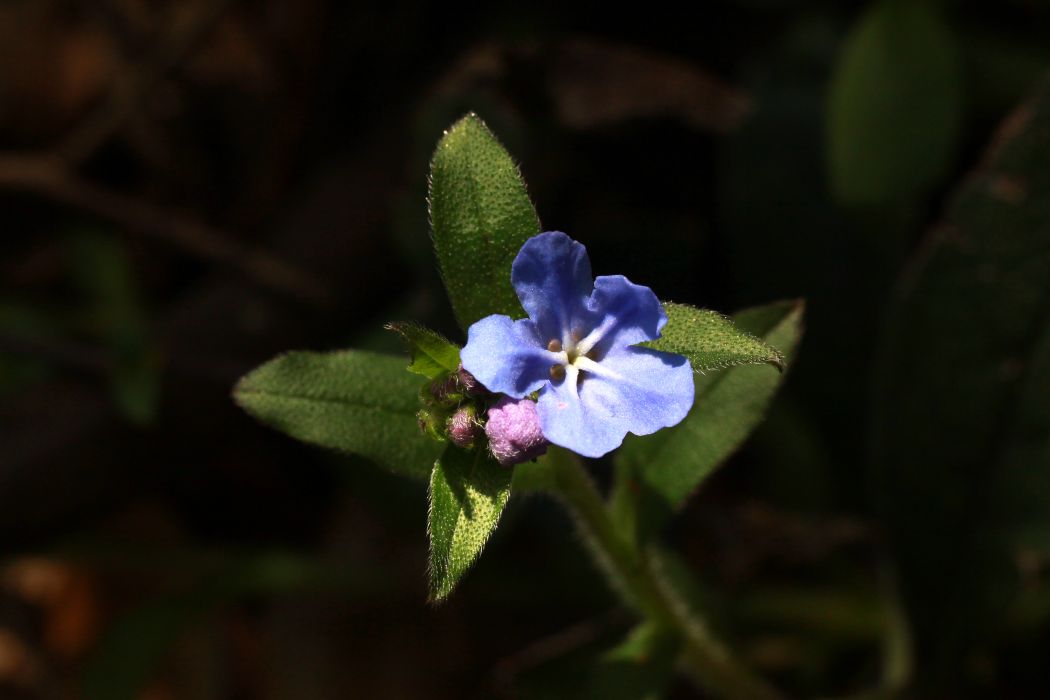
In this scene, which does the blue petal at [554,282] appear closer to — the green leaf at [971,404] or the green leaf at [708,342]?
the green leaf at [708,342]

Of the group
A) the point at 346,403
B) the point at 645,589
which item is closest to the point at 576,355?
the point at 346,403

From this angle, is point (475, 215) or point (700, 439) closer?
point (475, 215)

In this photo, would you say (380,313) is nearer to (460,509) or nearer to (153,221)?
(153,221)

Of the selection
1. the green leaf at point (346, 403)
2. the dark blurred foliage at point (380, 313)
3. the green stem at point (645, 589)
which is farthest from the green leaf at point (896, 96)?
the green leaf at point (346, 403)

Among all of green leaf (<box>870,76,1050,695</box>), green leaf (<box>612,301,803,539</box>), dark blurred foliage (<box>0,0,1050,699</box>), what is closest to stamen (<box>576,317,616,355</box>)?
green leaf (<box>612,301,803,539</box>)

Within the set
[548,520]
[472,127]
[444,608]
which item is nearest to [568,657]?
[548,520]

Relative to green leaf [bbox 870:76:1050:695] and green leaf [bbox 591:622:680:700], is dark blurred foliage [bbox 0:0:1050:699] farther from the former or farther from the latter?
green leaf [bbox 591:622:680:700]
